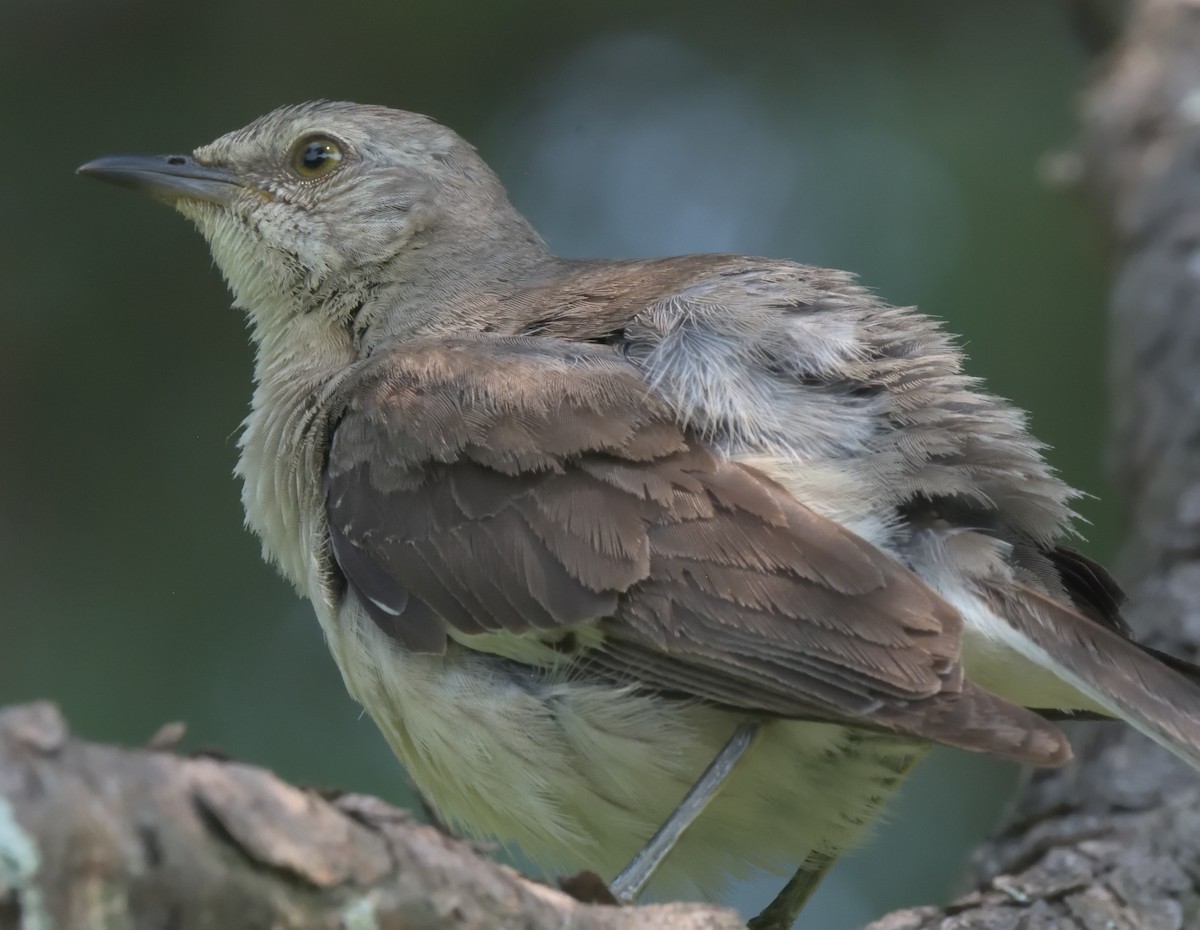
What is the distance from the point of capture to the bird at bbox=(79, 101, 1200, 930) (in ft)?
12.5

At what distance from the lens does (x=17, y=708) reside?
215 cm

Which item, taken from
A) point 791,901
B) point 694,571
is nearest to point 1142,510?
point 791,901

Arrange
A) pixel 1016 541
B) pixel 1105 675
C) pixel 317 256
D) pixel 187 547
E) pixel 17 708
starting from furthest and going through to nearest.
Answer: pixel 187 547
pixel 317 256
pixel 1016 541
pixel 1105 675
pixel 17 708

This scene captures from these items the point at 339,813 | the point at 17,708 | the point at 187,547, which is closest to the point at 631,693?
the point at 339,813

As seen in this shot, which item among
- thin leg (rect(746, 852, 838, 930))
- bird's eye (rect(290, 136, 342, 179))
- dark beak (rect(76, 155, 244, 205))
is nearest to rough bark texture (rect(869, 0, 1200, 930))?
thin leg (rect(746, 852, 838, 930))

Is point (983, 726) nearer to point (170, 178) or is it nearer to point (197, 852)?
point (197, 852)

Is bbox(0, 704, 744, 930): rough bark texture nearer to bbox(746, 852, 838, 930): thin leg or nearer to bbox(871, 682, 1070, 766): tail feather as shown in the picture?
bbox(871, 682, 1070, 766): tail feather

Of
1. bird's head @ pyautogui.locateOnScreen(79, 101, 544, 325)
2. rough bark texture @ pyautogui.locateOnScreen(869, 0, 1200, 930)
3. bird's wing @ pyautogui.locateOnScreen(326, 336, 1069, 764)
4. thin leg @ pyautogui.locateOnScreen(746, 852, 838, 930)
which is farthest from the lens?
bird's head @ pyautogui.locateOnScreen(79, 101, 544, 325)

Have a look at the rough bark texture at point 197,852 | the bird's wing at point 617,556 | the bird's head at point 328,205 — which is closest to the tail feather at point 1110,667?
the bird's wing at point 617,556

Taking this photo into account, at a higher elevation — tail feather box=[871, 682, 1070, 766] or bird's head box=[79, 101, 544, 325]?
bird's head box=[79, 101, 544, 325]

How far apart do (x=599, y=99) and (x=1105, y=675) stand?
679cm

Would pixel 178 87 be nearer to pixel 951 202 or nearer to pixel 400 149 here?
pixel 400 149

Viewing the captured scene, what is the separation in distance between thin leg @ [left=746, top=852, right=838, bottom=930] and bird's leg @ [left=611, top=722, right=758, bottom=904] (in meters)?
1.17

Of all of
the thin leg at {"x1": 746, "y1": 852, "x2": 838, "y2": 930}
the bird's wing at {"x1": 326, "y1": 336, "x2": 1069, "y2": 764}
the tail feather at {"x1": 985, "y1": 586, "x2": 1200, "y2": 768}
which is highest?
the bird's wing at {"x1": 326, "y1": 336, "x2": 1069, "y2": 764}
